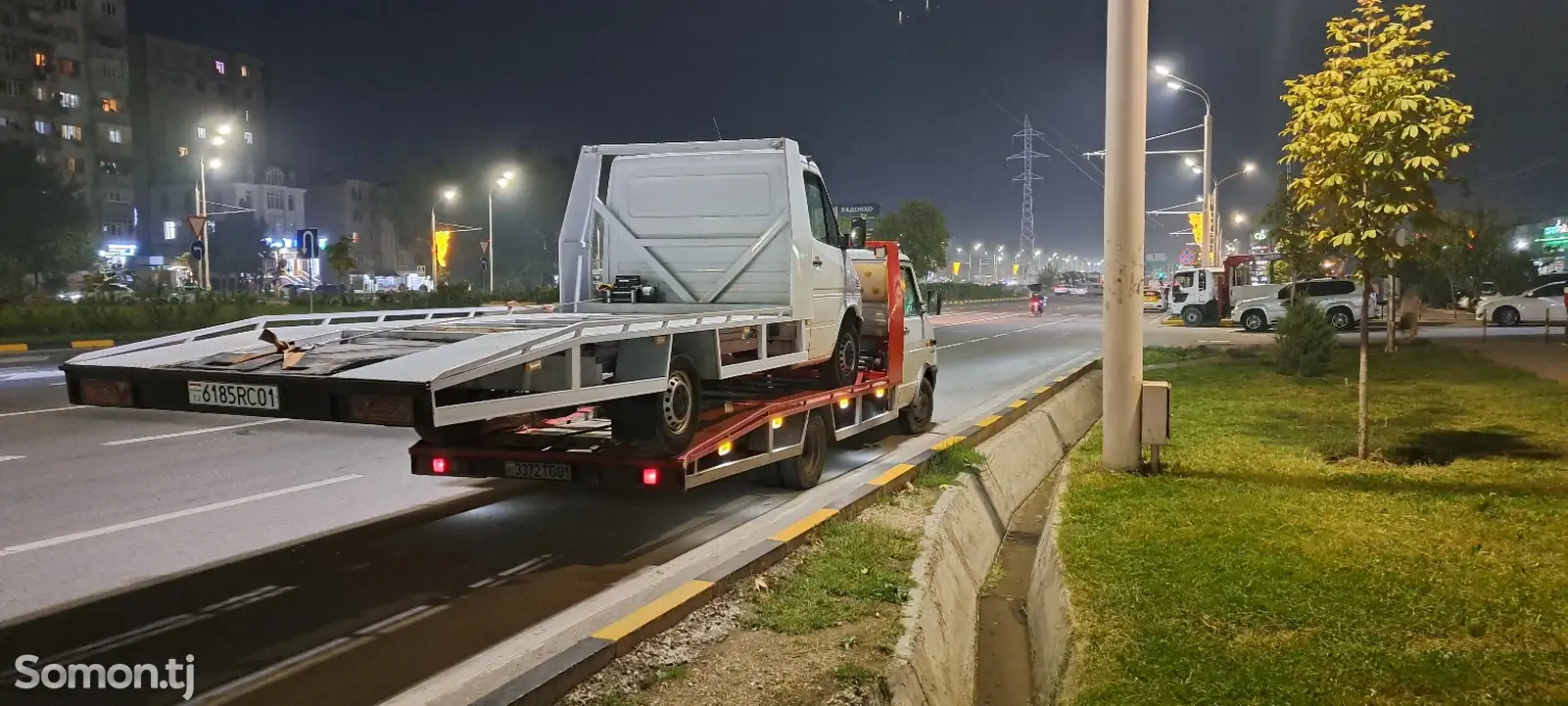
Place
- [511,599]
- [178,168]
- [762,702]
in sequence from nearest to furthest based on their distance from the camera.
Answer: [762,702] < [511,599] < [178,168]

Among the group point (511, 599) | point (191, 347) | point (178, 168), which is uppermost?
point (178, 168)

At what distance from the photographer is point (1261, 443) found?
34.5 feet

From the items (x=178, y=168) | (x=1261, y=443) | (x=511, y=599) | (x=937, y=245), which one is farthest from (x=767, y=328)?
(x=178, y=168)

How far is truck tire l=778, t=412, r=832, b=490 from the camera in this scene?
879 centimetres

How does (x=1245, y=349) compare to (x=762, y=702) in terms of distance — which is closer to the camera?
(x=762, y=702)

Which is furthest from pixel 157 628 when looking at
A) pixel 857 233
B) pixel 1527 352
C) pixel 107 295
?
pixel 107 295

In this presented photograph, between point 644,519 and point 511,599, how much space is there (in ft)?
6.56

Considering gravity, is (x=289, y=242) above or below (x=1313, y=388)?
above

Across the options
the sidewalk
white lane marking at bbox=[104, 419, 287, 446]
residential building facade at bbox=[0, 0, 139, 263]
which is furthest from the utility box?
residential building facade at bbox=[0, 0, 139, 263]

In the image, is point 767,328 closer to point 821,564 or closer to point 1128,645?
point 821,564

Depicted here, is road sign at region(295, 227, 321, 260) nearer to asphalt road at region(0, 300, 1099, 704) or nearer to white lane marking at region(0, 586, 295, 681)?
asphalt road at region(0, 300, 1099, 704)

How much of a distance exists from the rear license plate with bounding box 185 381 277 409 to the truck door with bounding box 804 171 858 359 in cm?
459

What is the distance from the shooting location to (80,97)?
73.4 m

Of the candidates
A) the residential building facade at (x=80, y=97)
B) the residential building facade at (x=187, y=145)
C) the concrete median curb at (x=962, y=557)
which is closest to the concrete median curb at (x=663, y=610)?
the concrete median curb at (x=962, y=557)
